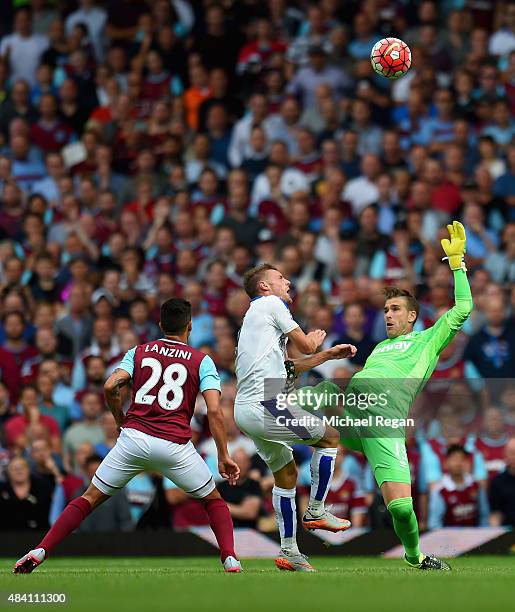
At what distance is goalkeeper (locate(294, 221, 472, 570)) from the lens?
34.9ft

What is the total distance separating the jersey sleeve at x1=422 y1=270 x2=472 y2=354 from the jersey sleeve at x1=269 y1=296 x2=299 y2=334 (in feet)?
3.74

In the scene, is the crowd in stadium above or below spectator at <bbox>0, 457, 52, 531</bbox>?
above

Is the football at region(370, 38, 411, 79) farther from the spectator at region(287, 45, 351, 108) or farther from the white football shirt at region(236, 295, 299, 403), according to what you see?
the white football shirt at region(236, 295, 299, 403)

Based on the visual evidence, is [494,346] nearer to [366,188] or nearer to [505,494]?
[505,494]

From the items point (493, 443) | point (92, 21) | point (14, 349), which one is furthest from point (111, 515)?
point (92, 21)

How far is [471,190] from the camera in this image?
17547mm

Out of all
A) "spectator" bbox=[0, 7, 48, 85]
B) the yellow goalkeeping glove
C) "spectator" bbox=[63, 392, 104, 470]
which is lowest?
"spectator" bbox=[63, 392, 104, 470]

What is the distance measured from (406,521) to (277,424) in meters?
1.24

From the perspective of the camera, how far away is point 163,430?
1035 cm

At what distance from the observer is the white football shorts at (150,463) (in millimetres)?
10312

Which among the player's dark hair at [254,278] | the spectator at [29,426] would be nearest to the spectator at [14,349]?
the spectator at [29,426]

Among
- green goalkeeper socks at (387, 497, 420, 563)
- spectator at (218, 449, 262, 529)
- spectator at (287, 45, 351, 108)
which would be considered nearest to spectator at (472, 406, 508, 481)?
spectator at (218, 449, 262, 529)

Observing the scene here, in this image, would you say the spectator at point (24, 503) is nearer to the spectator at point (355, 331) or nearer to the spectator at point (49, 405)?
the spectator at point (49, 405)

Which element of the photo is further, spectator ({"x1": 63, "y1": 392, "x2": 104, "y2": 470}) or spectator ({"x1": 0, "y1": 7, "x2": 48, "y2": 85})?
spectator ({"x1": 0, "y1": 7, "x2": 48, "y2": 85})
